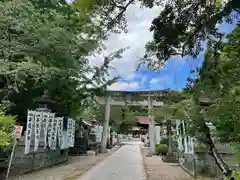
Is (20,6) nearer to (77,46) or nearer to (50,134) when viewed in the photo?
(77,46)

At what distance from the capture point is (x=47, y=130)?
13.3 metres

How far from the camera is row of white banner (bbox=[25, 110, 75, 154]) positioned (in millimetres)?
11632

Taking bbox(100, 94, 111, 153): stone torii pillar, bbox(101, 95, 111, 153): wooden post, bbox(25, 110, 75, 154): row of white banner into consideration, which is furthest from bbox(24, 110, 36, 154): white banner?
bbox(101, 95, 111, 153): wooden post

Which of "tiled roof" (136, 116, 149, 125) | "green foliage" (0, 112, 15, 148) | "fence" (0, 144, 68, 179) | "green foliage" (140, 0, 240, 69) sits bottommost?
"fence" (0, 144, 68, 179)

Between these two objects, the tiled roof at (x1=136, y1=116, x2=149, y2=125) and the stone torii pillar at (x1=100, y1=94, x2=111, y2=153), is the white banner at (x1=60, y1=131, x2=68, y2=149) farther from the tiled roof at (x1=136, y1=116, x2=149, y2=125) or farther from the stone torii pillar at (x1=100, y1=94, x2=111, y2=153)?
A: the tiled roof at (x1=136, y1=116, x2=149, y2=125)

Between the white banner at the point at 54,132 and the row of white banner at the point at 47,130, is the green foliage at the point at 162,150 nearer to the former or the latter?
the row of white banner at the point at 47,130

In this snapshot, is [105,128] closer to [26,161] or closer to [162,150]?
[162,150]

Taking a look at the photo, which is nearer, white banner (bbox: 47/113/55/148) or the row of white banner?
the row of white banner

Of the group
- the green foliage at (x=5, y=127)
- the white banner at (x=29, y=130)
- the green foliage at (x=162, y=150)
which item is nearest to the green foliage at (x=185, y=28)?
the green foliage at (x=5, y=127)

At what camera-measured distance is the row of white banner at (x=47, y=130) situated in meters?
11.6

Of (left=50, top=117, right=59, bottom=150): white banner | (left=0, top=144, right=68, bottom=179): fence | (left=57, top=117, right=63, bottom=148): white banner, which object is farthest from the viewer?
(left=57, top=117, right=63, bottom=148): white banner

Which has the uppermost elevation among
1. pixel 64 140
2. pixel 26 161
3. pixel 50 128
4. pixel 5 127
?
pixel 50 128

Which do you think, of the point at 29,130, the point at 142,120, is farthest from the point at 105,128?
the point at 142,120

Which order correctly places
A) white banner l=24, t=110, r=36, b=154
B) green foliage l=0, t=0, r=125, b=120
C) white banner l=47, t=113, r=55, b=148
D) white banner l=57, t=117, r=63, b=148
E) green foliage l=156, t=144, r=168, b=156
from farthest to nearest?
1. green foliage l=156, t=144, r=168, b=156
2. white banner l=57, t=117, r=63, b=148
3. white banner l=47, t=113, r=55, b=148
4. white banner l=24, t=110, r=36, b=154
5. green foliage l=0, t=0, r=125, b=120
